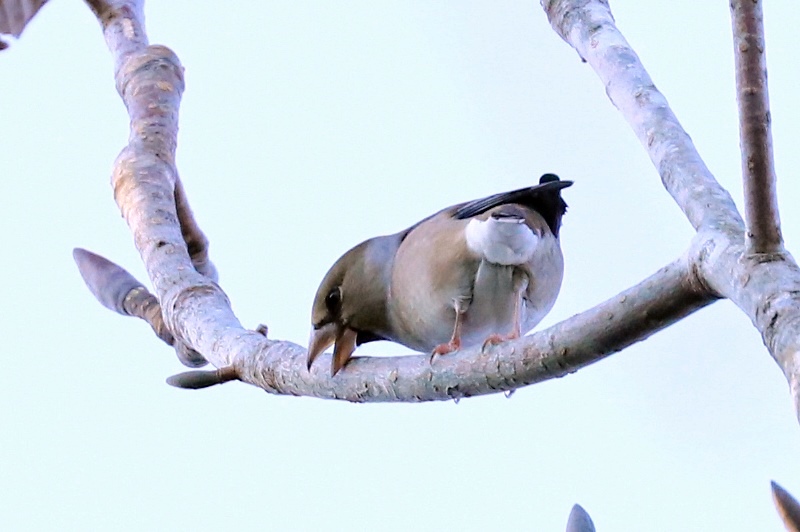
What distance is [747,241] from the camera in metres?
1.31

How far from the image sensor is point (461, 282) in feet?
8.96

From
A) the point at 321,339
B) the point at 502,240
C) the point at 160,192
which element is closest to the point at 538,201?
the point at 502,240

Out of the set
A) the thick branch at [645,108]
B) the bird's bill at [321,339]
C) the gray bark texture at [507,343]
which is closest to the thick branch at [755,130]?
the gray bark texture at [507,343]

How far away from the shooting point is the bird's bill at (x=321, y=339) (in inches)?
93.3

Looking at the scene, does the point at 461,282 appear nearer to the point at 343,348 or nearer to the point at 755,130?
the point at 343,348

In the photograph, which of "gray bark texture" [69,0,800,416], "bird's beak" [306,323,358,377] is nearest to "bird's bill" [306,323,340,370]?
"bird's beak" [306,323,358,377]

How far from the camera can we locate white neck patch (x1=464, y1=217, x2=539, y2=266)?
2633mm

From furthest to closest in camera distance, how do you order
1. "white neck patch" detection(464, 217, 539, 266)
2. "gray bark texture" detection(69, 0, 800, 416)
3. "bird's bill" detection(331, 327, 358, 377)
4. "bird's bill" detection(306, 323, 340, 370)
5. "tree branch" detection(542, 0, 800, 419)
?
"white neck patch" detection(464, 217, 539, 266)
"bird's bill" detection(306, 323, 340, 370)
"bird's bill" detection(331, 327, 358, 377)
"gray bark texture" detection(69, 0, 800, 416)
"tree branch" detection(542, 0, 800, 419)

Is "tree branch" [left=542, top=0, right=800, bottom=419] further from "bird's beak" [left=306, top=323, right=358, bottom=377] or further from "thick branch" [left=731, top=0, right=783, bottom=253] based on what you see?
"bird's beak" [left=306, top=323, right=358, bottom=377]

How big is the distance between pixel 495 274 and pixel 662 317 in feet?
4.37

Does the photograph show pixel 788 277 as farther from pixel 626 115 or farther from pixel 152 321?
pixel 152 321

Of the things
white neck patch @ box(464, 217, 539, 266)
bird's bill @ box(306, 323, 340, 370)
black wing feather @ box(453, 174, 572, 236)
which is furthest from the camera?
black wing feather @ box(453, 174, 572, 236)

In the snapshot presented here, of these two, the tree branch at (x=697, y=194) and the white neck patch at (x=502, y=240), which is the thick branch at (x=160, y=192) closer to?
the white neck patch at (x=502, y=240)

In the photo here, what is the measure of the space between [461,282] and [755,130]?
1.51m
